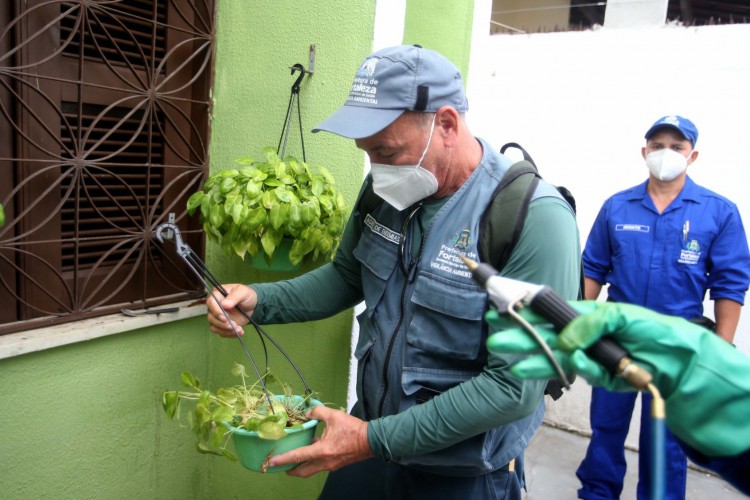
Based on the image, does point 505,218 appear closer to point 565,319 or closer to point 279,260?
point 565,319

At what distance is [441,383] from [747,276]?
2359 millimetres

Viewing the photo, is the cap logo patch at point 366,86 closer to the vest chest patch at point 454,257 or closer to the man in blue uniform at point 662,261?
the vest chest patch at point 454,257

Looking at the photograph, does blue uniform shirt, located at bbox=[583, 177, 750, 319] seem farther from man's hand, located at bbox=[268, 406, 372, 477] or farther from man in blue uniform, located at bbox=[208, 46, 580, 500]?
man's hand, located at bbox=[268, 406, 372, 477]

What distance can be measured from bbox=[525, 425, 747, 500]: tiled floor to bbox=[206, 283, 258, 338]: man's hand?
101 inches

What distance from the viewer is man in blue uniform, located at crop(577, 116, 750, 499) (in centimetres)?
340

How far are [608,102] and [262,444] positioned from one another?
3.66m

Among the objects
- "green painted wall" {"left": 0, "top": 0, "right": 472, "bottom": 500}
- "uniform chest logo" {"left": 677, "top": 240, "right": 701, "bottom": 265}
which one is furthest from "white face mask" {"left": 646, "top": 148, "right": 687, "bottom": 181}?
"green painted wall" {"left": 0, "top": 0, "right": 472, "bottom": 500}

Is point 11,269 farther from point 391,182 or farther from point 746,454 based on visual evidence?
point 746,454

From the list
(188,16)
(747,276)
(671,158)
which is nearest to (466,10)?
(671,158)

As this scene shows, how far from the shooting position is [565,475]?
13.6 ft

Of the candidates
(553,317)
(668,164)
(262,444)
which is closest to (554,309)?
(553,317)

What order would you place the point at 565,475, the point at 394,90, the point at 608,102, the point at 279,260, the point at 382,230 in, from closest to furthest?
the point at 394,90
the point at 382,230
the point at 279,260
the point at 565,475
the point at 608,102

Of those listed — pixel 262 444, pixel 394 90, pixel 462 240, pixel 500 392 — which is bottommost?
pixel 262 444

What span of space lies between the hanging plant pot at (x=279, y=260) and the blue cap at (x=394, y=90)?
0.73m
